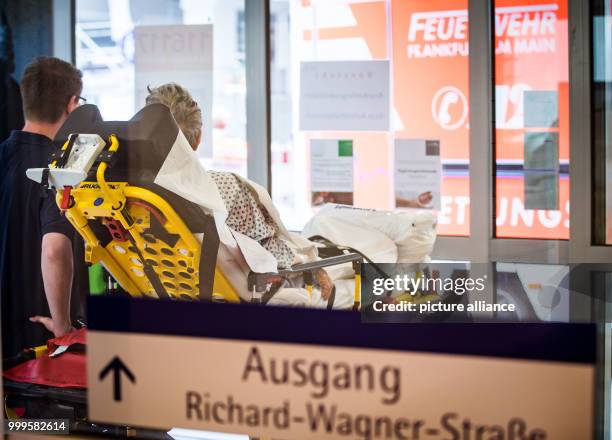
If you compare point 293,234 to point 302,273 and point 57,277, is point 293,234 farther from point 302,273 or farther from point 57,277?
point 57,277

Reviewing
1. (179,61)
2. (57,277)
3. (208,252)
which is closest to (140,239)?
(208,252)

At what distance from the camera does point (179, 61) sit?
7.36 ft

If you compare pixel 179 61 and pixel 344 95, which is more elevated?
pixel 179 61

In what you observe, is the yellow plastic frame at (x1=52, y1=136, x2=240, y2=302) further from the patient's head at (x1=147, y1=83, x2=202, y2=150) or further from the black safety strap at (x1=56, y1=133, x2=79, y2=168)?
the patient's head at (x1=147, y1=83, x2=202, y2=150)

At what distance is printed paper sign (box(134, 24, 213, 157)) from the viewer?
2213 millimetres

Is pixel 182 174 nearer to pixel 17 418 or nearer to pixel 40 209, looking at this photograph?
pixel 40 209

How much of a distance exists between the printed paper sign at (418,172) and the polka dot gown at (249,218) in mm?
385

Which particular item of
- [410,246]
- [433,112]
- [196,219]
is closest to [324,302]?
[410,246]

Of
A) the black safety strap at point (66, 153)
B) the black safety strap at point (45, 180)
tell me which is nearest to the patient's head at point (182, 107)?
the black safety strap at point (66, 153)

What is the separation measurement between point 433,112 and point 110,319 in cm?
113

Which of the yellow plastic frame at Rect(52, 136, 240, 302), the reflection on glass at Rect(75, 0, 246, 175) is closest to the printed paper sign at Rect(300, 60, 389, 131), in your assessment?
the reflection on glass at Rect(75, 0, 246, 175)

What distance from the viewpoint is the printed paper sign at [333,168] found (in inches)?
83.9

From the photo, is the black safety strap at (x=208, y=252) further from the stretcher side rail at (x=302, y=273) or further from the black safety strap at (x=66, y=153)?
the black safety strap at (x=66, y=153)

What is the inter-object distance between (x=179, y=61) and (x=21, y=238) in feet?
2.60
